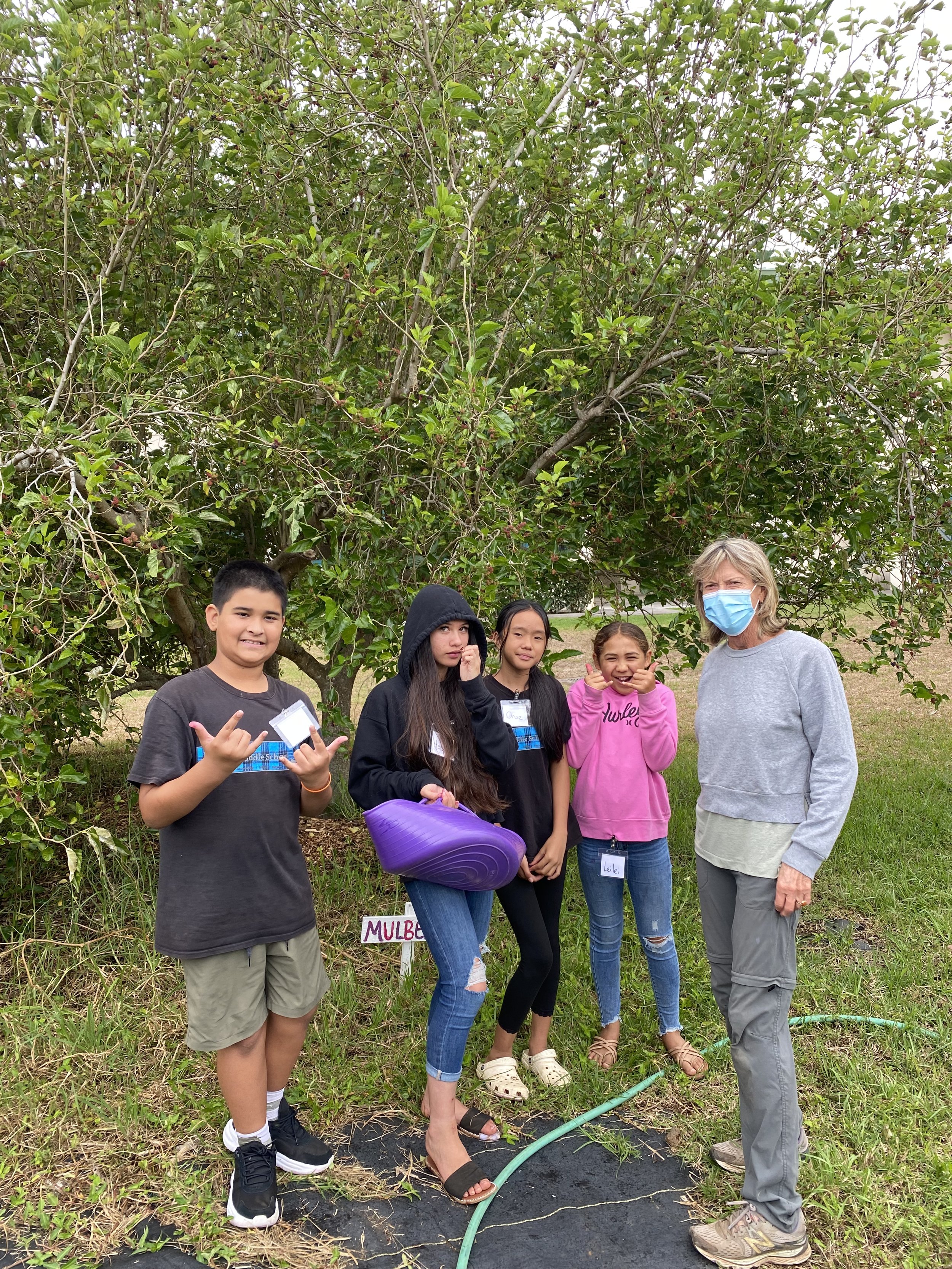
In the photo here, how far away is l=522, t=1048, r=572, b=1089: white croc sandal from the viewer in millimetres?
3064

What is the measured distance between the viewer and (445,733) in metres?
2.69

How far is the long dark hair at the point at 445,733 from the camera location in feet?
8.71

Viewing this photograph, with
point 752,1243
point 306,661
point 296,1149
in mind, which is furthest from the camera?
point 306,661

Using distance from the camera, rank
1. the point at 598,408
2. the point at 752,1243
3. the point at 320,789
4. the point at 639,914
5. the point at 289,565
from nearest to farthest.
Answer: the point at 752,1243 < the point at 320,789 < the point at 639,914 < the point at 598,408 < the point at 289,565

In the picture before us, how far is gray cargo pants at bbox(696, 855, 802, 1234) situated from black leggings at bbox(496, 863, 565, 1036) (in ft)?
2.41

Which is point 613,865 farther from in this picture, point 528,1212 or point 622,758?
point 528,1212

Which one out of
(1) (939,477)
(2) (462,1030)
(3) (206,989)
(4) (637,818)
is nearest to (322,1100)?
(2) (462,1030)

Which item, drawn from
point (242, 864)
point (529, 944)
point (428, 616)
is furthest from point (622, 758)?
point (242, 864)

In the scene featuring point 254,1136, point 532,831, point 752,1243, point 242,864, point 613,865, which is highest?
point 242,864

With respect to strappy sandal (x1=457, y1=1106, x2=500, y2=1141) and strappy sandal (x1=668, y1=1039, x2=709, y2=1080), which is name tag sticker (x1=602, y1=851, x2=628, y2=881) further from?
strappy sandal (x1=457, y1=1106, x2=500, y2=1141)

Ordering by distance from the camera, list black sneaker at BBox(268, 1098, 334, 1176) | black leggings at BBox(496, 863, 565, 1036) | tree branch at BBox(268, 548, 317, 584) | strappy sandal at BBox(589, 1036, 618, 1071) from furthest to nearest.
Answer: tree branch at BBox(268, 548, 317, 584), strappy sandal at BBox(589, 1036, 618, 1071), black leggings at BBox(496, 863, 565, 1036), black sneaker at BBox(268, 1098, 334, 1176)

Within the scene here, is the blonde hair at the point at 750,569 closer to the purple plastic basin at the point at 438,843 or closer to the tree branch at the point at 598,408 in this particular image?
the purple plastic basin at the point at 438,843

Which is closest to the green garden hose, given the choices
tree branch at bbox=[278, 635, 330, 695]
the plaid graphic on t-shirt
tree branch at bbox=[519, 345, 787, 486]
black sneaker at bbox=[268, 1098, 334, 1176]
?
black sneaker at bbox=[268, 1098, 334, 1176]

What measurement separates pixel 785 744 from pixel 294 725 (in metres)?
1.35
